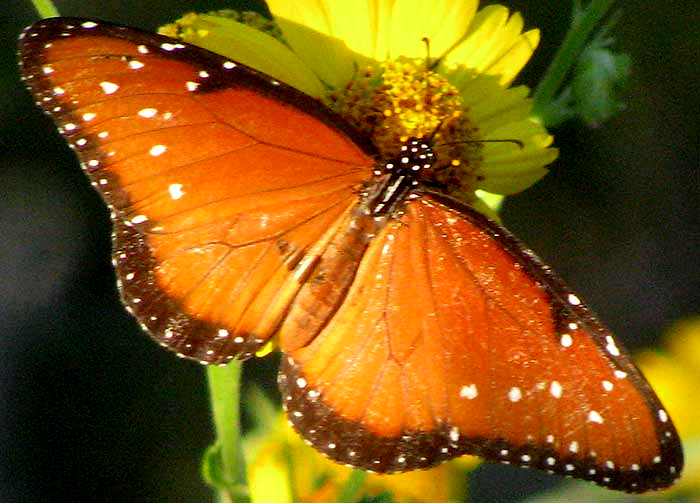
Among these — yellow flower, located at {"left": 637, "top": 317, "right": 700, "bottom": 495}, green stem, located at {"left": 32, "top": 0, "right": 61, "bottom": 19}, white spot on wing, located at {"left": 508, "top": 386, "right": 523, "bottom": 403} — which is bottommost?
yellow flower, located at {"left": 637, "top": 317, "right": 700, "bottom": 495}

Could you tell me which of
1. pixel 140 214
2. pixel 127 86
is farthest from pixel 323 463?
pixel 127 86

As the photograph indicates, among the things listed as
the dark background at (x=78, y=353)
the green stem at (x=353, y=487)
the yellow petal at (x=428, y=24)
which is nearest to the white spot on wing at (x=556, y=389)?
the green stem at (x=353, y=487)

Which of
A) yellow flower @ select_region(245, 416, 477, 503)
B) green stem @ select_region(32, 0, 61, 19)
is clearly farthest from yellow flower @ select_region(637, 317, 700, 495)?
green stem @ select_region(32, 0, 61, 19)

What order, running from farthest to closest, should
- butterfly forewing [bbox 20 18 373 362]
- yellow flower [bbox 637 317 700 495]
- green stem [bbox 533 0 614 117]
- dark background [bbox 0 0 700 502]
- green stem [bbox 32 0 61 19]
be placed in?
dark background [bbox 0 0 700 502], yellow flower [bbox 637 317 700 495], green stem [bbox 533 0 614 117], green stem [bbox 32 0 61 19], butterfly forewing [bbox 20 18 373 362]

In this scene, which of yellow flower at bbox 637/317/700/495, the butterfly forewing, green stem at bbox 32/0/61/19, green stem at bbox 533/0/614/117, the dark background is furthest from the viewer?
the dark background

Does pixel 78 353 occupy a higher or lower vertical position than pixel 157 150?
lower

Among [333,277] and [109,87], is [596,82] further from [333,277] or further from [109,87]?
[109,87]

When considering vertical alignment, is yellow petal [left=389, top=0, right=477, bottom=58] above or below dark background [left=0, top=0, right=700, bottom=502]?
above

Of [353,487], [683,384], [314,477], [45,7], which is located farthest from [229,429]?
[683,384]

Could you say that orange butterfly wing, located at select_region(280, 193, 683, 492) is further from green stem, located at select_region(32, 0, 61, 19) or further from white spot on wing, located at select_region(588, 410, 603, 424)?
green stem, located at select_region(32, 0, 61, 19)
